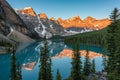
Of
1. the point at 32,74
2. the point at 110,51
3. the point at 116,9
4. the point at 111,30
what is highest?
the point at 116,9

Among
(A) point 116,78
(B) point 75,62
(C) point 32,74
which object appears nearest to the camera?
(A) point 116,78

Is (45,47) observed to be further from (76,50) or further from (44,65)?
(76,50)

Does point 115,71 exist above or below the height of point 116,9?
below

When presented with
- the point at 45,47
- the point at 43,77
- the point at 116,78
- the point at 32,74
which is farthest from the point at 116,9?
the point at 32,74

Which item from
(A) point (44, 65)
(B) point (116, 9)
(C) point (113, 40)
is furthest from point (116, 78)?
(A) point (44, 65)

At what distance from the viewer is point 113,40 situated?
3838 centimetres

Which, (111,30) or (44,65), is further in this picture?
(44,65)

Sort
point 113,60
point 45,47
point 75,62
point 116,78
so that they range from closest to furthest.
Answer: point 116,78, point 113,60, point 45,47, point 75,62

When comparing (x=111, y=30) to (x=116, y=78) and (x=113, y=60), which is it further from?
(x=116, y=78)

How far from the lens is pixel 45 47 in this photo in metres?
47.9

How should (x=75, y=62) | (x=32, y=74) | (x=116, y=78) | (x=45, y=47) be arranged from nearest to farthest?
1. (x=116, y=78)
2. (x=45, y=47)
3. (x=75, y=62)
4. (x=32, y=74)

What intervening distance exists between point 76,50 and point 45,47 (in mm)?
8638

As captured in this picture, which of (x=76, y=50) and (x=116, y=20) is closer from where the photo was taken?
(x=116, y=20)

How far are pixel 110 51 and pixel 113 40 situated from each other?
1740mm
